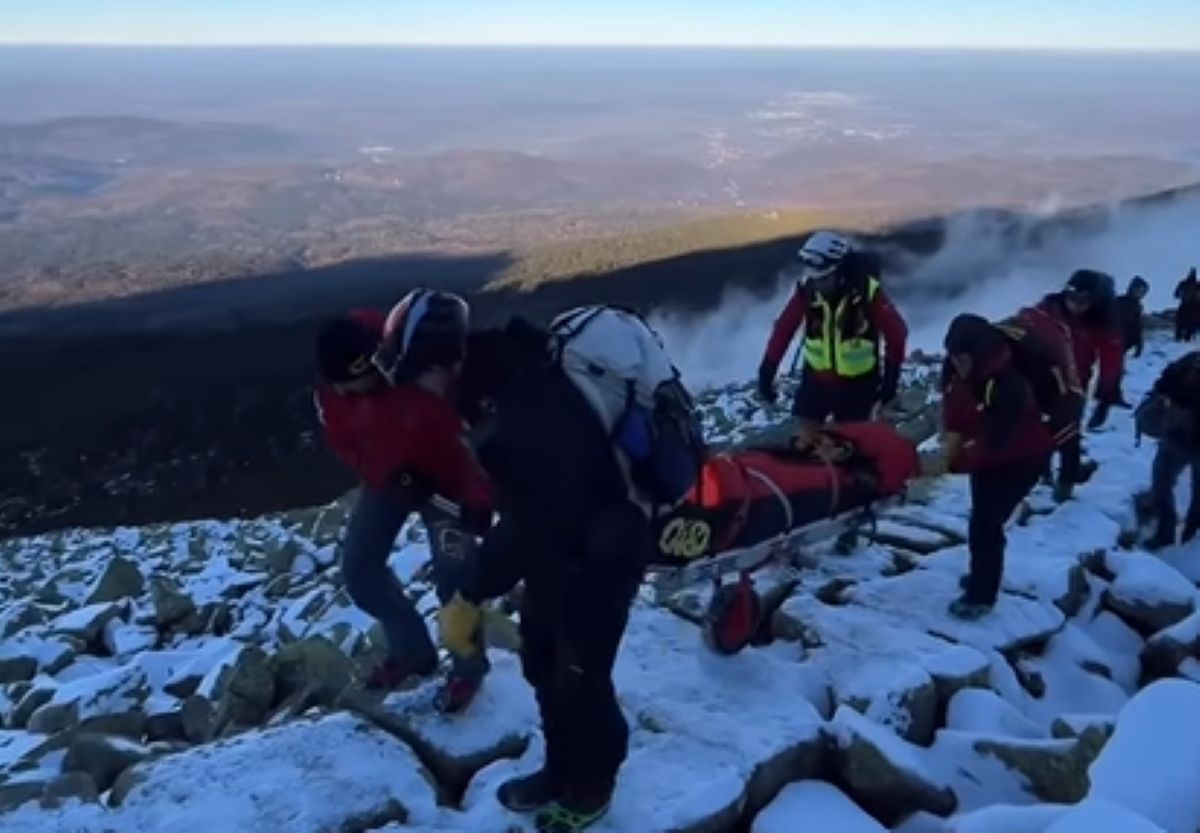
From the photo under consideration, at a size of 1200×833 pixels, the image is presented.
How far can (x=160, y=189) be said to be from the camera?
94750 millimetres

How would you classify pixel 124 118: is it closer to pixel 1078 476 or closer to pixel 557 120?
pixel 557 120

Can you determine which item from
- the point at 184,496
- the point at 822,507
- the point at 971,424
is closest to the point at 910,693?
the point at 822,507

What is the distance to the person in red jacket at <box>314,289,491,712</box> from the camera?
4363 millimetres

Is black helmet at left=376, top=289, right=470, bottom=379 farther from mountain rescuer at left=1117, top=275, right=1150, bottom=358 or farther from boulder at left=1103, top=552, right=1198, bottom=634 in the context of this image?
mountain rescuer at left=1117, top=275, right=1150, bottom=358

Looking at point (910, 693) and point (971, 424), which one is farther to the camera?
point (971, 424)

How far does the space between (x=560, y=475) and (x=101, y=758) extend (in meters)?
2.62

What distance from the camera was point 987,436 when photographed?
554cm

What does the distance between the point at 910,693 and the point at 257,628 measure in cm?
523

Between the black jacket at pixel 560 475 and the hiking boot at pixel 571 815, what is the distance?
81 cm

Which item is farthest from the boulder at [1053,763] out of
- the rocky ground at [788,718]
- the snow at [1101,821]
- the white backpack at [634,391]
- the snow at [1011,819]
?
the white backpack at [634,391]

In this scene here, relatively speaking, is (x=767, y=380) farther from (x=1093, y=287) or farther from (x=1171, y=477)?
(x=1171, y=477)

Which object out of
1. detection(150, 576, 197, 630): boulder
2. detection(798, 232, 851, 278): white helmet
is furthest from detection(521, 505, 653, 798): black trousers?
detection(150, 576, 197, 630): boulder

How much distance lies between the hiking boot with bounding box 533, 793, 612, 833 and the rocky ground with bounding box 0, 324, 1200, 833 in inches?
3.0

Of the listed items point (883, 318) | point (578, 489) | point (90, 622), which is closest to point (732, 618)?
point (578, 489)
